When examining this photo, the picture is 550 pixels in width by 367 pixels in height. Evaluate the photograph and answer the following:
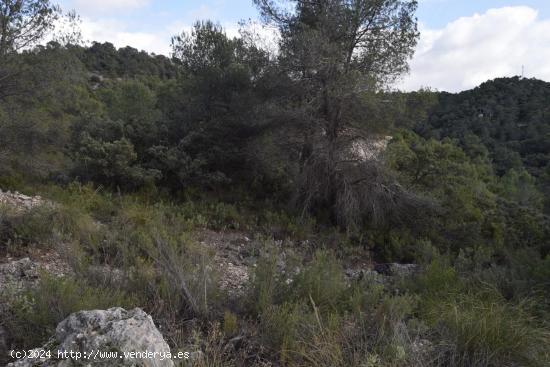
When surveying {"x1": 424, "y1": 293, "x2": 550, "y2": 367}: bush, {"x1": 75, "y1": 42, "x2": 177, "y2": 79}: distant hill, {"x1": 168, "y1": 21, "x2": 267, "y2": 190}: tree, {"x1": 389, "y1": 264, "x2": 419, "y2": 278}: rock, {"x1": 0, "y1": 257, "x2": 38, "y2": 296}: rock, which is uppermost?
{"x1": 75, "y1": 42, "x2": 177, "y2": 79}: distant hill

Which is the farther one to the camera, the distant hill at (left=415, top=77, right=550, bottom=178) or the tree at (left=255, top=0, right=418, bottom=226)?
the distant hill at (left=415, top=77, right=550, bottom=178)

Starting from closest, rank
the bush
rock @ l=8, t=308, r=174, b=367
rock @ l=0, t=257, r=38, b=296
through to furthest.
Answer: rock @ l=8, t=308, r=174, b=367 → the bush → rock @ l=0, t=257, r=38, b=296

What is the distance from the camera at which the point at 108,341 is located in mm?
2451

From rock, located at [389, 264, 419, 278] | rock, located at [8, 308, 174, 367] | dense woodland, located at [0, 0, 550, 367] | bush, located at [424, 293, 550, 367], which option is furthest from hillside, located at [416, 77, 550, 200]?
rock, located at [8, 308, 174, 367]

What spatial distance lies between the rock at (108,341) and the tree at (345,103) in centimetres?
871

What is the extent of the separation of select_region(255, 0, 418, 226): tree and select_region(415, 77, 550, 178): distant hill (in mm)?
16846

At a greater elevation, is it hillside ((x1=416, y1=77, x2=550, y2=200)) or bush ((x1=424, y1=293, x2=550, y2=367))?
hillside ((x1=416, y1=77, x2=550, y2=200))

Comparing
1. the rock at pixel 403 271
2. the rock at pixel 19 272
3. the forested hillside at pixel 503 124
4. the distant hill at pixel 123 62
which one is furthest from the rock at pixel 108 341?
the distant hill at pixel 123 62

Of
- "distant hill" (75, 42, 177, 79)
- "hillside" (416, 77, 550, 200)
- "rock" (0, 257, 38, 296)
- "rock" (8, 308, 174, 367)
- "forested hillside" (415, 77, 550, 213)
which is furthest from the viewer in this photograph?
"distant hill" (75, 42, 177, 79)

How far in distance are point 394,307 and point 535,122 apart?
3586 centimetres

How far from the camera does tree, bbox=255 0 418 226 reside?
11055mm

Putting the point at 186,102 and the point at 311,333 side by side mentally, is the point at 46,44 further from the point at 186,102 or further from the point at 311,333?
the point at 311,333

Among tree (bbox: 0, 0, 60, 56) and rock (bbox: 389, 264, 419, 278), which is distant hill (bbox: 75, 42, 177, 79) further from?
rock (bbox: 389, 264, 419, 278)

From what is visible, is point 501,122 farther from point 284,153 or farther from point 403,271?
point 403,271
